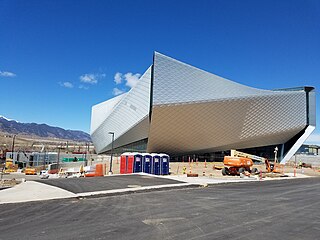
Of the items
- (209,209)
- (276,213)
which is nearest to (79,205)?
(209,209)

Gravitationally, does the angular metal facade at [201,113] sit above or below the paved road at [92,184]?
above

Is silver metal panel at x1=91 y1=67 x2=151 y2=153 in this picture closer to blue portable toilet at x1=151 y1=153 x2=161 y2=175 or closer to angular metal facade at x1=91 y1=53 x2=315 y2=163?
angular metal facade at x1=91 y1=53 x2=315 y2=163

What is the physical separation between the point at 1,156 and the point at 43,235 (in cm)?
9696

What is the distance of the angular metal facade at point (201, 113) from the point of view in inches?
1679

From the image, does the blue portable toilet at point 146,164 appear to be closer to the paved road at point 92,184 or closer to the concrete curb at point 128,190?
the paved road at point 92,184

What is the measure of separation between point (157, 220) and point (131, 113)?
42531mm

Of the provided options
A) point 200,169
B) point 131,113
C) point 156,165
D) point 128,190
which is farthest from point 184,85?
point 128,190

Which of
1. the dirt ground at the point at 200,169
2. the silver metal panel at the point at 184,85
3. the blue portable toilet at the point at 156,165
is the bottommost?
the dirt ground at the point at 200,169

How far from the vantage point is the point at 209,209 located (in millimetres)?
10297

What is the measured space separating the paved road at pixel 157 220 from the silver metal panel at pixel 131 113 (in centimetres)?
3230

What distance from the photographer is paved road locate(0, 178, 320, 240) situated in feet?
22.3

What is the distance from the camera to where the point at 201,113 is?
4562cm

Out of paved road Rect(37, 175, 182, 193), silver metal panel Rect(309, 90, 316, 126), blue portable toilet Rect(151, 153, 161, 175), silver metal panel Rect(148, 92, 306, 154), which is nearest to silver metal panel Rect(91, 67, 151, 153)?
silver metal panel Rect(148, 92, 306, 154)

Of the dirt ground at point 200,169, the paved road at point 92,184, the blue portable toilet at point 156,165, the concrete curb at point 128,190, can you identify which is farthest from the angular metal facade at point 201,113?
the concrete curb at point 128,190
